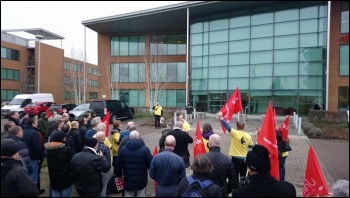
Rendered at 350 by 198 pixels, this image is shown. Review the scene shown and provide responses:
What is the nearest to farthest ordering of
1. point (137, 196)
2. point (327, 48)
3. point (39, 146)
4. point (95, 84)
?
point (137, 196), point (39, 146), point (327, 48), point (95, 84)

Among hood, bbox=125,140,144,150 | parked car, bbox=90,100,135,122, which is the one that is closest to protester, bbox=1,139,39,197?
hood, bbox=125,140,144,150

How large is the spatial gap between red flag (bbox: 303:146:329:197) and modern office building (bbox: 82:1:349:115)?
69.4 ft

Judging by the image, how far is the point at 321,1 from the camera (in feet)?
78.9

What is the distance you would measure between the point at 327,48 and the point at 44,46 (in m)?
28.7

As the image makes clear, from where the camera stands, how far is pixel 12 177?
304 centimetres

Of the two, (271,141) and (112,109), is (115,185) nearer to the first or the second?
(271,141)

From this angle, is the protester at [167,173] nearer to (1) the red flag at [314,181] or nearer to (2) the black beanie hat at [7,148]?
(1) the red flag at [314,181]

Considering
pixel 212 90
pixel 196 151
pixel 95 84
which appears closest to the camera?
pixel 196 151

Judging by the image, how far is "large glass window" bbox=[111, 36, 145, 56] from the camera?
37.5 metres

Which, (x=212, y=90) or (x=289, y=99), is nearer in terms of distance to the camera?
(x=289, y=99)

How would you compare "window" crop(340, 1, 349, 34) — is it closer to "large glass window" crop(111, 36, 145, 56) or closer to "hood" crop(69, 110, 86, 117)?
"large glass window" crop(111, 36, 145, 56)

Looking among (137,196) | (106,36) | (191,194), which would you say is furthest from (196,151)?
(106,36)

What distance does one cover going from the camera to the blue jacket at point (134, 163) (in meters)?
4.84

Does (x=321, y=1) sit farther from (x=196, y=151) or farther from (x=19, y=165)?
(x=19, y=165)
